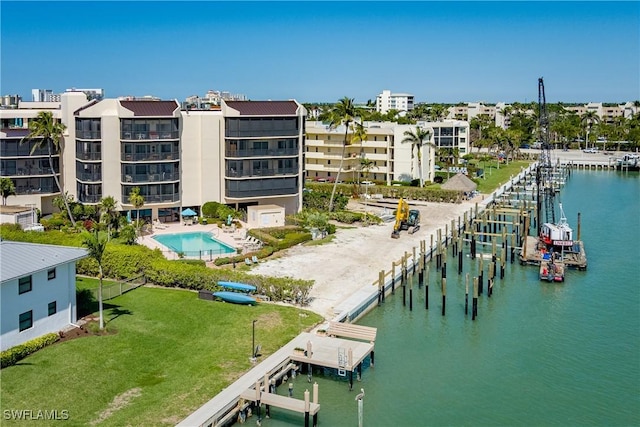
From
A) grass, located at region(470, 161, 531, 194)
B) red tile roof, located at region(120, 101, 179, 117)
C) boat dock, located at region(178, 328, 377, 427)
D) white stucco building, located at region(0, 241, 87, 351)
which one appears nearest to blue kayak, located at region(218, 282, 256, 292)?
boat dock, located at region(178, 328, 377, 427)

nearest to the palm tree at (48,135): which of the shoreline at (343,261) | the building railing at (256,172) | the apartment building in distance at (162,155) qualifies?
the apartment building in distance at (162,155)

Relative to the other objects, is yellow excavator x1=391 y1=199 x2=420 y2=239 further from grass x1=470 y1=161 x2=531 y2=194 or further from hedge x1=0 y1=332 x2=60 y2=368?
hedge x1=0 y1=332 x2=60 y2=368

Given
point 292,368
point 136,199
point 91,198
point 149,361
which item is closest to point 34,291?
point 149,361

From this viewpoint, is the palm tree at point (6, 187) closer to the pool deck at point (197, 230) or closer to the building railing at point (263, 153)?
the pool deck at point (197, 230)

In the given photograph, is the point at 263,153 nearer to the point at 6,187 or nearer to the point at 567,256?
the point at 6,187

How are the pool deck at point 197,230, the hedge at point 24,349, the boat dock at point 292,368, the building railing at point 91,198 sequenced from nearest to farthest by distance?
the boat dock at point 292,368
the hedge at point 24,349
the pool deck at point 197,230
the building railing at point 91,198

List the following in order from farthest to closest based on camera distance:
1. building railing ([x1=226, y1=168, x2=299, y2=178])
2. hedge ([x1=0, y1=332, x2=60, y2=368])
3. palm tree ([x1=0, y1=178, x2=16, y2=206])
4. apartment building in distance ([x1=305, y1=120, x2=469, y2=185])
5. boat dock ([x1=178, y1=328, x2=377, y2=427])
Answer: apartment building in distance ([x1=305, y1=120, x2=469, y2=185]) → building railing ([x1=226, y1=168, x2=299, y2=178]) → palm tree ([x1=0, y1=178, x2=16, y2=206]) → hedge ([x1=0, y1=332, x2=60, y2=368]) → boat dock ([x1=178, y1=328, x2=377, y2=427])
